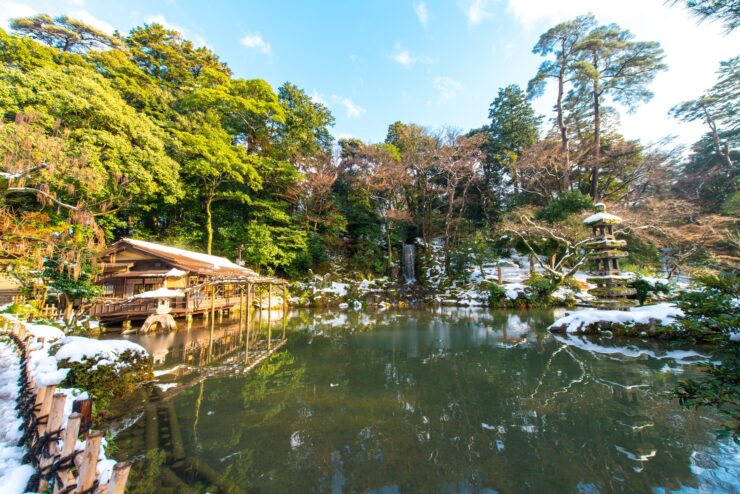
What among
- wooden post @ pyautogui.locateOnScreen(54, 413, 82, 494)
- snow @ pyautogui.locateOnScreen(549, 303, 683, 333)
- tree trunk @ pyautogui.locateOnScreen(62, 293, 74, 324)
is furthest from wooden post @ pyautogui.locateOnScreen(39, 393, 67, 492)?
snow @ pyautogui.locateOnScreen(549, 303, 683, 333)

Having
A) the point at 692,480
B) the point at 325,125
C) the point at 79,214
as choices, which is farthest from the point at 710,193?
the point at 79,214

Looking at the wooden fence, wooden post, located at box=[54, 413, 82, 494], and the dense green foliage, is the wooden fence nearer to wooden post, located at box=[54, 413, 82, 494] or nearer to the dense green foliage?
wooden post, located at box=[54, 413, 82, 494]

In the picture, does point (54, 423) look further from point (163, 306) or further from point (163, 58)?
point (163, 58)

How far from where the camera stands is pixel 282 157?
22266 mm

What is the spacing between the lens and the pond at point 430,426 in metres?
2.91

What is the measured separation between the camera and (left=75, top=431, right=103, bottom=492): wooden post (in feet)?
5.57

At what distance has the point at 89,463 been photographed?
1.73 meters

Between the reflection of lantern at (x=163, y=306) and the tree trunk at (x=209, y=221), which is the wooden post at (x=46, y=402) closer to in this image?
the reflection of lantern at (x=163, y=306)

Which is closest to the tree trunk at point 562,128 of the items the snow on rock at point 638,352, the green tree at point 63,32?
the snow on rock at point 638,352

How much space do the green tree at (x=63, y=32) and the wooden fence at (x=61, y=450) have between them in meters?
26.0

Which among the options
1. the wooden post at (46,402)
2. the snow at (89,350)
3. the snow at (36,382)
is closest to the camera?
the snow at (36,382)

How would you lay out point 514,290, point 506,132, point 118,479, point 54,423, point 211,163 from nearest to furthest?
point 118,479 → point 54,423 → point 211,163 → point 514,290 → point 506,132

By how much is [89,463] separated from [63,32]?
2763 centimetres

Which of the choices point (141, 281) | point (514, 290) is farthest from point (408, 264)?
point (141, 281)
